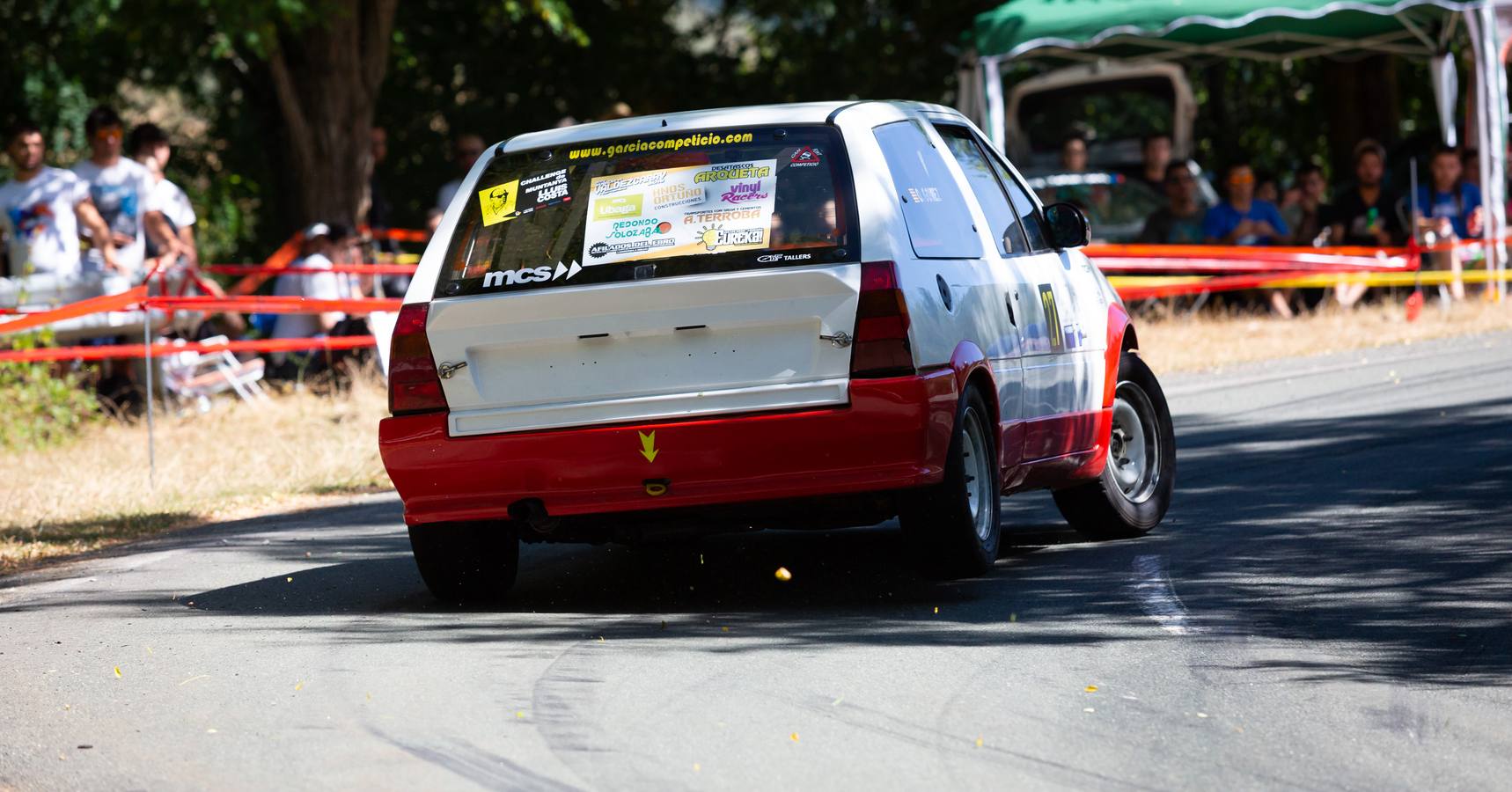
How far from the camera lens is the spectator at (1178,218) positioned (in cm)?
1961

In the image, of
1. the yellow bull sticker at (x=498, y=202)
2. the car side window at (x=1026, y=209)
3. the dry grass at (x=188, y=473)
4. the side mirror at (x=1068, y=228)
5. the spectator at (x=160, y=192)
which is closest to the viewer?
the yellow bull sticker at (x=498, y=202)

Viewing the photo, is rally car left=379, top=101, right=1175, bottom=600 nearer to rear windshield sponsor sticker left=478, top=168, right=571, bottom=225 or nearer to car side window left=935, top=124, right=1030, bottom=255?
rear windshield sponsor sticker left=478, top=168, right=571, bottom=225

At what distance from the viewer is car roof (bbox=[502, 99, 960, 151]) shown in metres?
7.30

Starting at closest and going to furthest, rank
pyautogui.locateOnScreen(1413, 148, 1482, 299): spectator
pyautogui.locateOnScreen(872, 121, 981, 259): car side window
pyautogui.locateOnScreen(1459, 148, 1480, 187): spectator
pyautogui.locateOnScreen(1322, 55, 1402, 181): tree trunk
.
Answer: pyautogui.locateOnScreen(872, 121, 981, 259): car side window
pyautogui.locateOnScreen(1413, 148, 1482, 299): spectator
pyautogui.locateOnScreen(1459, 148, 1480, 187): spectator
pyautogui.locateOnScreen(1322, 55, 1402, 181): tree trunk

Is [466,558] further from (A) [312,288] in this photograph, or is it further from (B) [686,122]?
(A) [312,288]

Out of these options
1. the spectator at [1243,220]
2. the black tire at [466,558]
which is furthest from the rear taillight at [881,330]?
the spectator at [1243,220]

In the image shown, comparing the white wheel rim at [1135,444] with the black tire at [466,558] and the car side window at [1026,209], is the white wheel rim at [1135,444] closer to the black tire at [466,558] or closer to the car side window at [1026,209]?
the car side window at [1026,209]

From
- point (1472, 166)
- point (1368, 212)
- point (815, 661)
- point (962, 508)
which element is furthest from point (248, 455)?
point (1472, 166)

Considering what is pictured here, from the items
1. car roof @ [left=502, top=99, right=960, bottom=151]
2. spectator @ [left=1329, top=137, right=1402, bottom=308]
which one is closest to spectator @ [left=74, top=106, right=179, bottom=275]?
car roof @ [left=502, top=99, right=960, bottom=151]

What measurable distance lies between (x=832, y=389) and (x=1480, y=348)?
10.1 meters

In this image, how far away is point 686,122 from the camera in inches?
292

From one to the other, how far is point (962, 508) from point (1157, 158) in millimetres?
14834

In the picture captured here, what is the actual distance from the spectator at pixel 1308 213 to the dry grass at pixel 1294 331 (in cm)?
117

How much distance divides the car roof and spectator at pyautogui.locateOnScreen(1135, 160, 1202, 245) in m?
12.4
